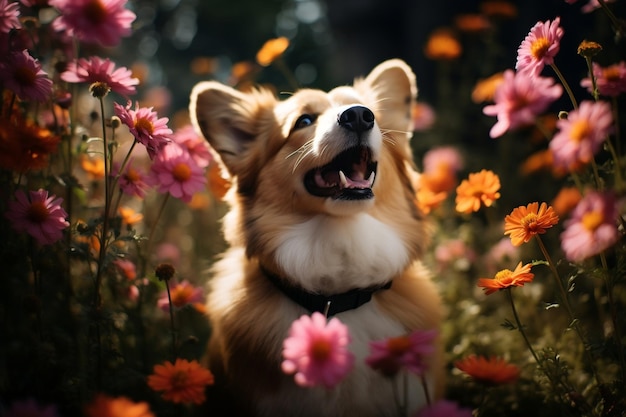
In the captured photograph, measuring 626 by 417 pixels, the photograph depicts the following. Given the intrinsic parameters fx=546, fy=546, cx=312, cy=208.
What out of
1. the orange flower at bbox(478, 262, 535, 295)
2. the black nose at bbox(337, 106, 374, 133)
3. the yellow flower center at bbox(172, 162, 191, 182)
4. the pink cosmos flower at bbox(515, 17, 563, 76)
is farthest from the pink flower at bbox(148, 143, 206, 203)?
the pink cosmos flower at bbox(515, 17, 563, 76)

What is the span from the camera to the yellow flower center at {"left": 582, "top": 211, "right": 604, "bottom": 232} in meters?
1.45

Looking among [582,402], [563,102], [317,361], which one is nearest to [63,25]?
[317,361]

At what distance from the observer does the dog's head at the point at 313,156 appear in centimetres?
241

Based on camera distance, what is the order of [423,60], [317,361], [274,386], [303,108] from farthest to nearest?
[423,60] < [303,108] < [274,386] < [317,361]

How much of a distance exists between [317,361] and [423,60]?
19.1ft

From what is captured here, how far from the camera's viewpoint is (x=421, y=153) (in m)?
5.76

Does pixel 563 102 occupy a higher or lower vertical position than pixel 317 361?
lower

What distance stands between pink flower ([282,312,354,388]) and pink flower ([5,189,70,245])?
979mm

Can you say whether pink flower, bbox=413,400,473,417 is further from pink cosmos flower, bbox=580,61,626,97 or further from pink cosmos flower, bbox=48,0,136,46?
pink cosmos flower, bbox=48,0,136,46

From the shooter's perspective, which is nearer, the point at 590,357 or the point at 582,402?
the point at 582,402

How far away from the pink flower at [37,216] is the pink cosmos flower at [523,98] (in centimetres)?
153

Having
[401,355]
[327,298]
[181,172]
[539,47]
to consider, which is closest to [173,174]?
[181,172]

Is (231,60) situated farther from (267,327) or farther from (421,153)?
(267,327)

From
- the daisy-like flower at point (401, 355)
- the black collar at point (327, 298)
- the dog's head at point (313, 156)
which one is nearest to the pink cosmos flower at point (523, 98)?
the daisy-like flower at point (401, 355)
